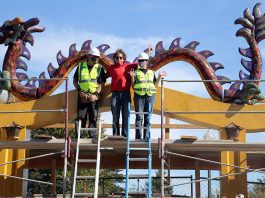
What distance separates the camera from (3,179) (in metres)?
10.9

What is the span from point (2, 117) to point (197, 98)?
386 centimetres

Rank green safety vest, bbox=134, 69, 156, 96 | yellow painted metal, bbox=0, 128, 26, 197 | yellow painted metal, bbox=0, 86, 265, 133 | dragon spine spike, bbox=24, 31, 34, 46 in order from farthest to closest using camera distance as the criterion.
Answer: dragon spine spike, bbox=24, 31, 34, 46, yellow painted metal, bbox=0, 128, 26, 197, yellow painted metal, bbox=0, 86, 265, 133, green safety vest, bbox=134, 69, 156, 96

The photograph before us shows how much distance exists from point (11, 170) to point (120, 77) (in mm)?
2892

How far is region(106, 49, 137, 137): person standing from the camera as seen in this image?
32.3 feet

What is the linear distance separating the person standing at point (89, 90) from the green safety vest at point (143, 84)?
75 centimetres

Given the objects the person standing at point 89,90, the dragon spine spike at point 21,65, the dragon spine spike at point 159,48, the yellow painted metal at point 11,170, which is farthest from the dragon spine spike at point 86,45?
the yellow painted metal at point 11,170

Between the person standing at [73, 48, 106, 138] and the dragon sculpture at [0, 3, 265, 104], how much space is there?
1441mm

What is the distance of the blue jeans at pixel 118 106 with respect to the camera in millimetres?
9844

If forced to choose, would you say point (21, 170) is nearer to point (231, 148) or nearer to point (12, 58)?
point (12, 58)

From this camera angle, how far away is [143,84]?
9.79 metres

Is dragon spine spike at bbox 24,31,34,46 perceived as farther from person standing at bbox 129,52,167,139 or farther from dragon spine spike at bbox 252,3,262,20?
dragon spine spike at bbox 252,3,262,20

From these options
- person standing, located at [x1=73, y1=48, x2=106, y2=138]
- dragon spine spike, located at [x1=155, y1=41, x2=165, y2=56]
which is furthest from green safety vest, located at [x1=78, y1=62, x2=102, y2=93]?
dragon spine spike, located at [x1=155, y1=41, x2=165, y2=56]

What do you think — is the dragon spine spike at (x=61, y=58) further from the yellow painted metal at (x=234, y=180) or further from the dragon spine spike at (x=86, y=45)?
the yellow painted metal at (x=234, y=180)

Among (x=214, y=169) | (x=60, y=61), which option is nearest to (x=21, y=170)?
(x=60, y=61)
